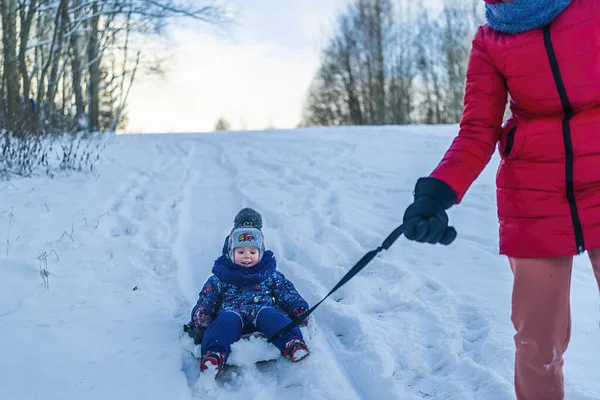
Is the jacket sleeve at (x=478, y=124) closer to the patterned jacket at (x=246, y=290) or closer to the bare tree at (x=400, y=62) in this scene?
the patterned jacket at (x=246, y=290)

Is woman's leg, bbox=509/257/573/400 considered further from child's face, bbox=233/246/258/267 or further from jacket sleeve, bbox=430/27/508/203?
child's face, bbox=233/246/258/267

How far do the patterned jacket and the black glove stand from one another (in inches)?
65.7

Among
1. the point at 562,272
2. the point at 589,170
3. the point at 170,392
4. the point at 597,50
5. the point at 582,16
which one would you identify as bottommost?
the point at 170,392

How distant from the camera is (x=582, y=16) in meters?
1.62

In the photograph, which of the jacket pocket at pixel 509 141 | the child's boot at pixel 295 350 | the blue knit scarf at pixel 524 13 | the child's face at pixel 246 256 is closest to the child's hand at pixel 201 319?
the child's face at pixel 246 256

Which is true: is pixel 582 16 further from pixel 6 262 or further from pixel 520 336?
pixel 6 262

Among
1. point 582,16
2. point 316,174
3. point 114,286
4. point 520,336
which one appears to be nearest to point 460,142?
point 582,16

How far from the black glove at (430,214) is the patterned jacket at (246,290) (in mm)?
1668

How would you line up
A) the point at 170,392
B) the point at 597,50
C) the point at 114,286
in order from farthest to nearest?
1. the point at 114,286
2. the point at 170,392
3. the point at 597,50

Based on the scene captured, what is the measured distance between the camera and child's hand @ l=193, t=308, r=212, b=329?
311 centimetres

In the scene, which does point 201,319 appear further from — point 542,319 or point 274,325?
point 542,319

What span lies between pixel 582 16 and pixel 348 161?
23.1ft

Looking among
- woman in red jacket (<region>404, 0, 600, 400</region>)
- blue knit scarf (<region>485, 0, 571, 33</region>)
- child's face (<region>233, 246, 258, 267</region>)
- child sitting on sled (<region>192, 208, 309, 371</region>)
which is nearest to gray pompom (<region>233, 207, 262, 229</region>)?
child sitting on sled (<region>192, 208, 309, 371</region>)

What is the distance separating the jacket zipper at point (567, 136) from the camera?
5.38ft
